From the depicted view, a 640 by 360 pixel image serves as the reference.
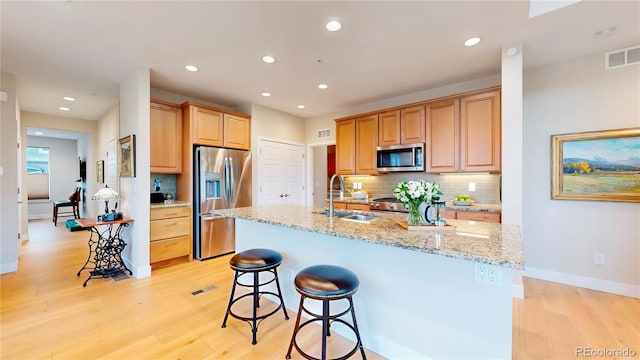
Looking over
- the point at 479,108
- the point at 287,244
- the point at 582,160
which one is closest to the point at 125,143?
the point at 287,244

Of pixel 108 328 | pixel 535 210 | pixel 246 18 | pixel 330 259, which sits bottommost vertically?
pixel 108 328

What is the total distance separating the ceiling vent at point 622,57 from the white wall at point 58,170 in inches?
471

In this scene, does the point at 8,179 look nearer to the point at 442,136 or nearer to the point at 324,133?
the point at 324,133

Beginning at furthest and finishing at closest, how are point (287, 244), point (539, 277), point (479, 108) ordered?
point (479, 108) → point (539, 277) → point (287, 244)

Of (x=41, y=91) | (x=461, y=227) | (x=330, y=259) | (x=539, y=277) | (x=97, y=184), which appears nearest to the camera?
(x=461, y=227)

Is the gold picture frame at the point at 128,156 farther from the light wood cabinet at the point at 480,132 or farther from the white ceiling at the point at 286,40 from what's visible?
the light wood cabinet at the point at 480,132

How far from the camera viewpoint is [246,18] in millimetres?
2236

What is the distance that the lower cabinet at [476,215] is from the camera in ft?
10.0

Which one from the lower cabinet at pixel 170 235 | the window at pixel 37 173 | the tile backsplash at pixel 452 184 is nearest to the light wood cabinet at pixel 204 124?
the lower cabinet at pixel 170 235

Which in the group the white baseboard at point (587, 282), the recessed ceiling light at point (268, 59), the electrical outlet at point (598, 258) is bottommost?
the white baseboard at point (587, 282)

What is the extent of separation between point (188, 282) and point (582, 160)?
4706 millimetres

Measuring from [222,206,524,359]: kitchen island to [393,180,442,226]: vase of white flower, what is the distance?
0.50 feet

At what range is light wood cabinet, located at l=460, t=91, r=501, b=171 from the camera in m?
3.25

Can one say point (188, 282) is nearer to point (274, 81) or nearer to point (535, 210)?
point (274, 81)
